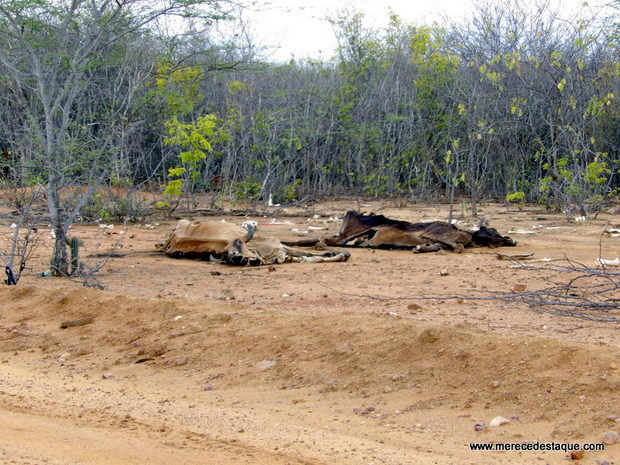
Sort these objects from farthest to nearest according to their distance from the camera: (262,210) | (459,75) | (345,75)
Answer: (345,75), (459,75), (262,210)

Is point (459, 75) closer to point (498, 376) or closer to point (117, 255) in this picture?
point (117, 255)

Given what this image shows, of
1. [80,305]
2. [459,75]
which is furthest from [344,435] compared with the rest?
[459,75]

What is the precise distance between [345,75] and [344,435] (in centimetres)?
1687

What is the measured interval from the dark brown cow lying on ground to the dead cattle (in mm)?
985

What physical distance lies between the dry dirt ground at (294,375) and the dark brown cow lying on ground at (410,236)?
2.24 metres

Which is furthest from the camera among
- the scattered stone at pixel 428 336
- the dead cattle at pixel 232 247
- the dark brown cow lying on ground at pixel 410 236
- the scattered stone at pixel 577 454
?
the dark brown cow lying on ground at pixel 410 236

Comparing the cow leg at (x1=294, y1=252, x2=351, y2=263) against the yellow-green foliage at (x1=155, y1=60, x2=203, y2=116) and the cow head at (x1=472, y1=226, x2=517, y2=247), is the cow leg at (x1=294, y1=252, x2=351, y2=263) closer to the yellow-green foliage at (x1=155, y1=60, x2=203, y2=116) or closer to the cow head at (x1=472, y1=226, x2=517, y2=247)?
the cow head at (x1=472, y1=226, x2=517, y2=247)

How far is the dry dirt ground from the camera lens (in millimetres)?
3488

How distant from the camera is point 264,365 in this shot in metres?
4.85

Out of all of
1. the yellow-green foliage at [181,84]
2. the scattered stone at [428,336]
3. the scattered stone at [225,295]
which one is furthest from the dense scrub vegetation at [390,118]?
the scattered stone at [428,336]

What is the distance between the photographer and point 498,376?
414 centimetres

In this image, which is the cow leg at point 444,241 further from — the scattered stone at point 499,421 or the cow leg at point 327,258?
the scattered stone at point 499,421

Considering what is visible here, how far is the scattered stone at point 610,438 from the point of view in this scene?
3.33 meters

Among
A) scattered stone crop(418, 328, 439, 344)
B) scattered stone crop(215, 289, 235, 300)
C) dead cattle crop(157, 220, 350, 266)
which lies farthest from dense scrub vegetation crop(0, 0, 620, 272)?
scattered stone crop(418, 328, 439, 344)
